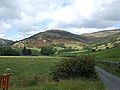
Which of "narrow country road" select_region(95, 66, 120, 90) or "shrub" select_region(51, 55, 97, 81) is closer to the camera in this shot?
"narrow country road" select_region(95, 66, 120, 90)

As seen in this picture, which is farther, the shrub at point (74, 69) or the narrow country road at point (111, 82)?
the shrub at point (74, 69)

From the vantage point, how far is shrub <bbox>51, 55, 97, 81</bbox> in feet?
121

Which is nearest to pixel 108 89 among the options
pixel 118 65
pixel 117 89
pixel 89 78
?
pixel 117 89

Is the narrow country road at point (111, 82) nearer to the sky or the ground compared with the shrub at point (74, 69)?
nearer to the ground

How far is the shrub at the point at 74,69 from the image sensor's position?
36.9 m

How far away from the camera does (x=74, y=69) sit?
3675cm

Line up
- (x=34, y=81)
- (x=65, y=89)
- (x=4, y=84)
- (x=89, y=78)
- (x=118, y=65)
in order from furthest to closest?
(x=118, y=65) < (x=89, y=78) < (x=34, y=81) < (x=65, y=89) < (x=4, y=84)

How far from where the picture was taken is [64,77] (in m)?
37.1

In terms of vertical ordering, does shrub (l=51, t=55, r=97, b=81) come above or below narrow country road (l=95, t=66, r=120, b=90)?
above

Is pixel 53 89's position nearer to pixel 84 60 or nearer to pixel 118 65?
pixel 84 60

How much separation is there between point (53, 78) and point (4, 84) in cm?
1889

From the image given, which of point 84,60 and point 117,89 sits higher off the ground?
point 84,60

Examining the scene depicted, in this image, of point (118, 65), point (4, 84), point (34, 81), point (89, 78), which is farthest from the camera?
point (118, 65)

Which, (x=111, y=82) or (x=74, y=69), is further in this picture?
(x=74, y=69)
